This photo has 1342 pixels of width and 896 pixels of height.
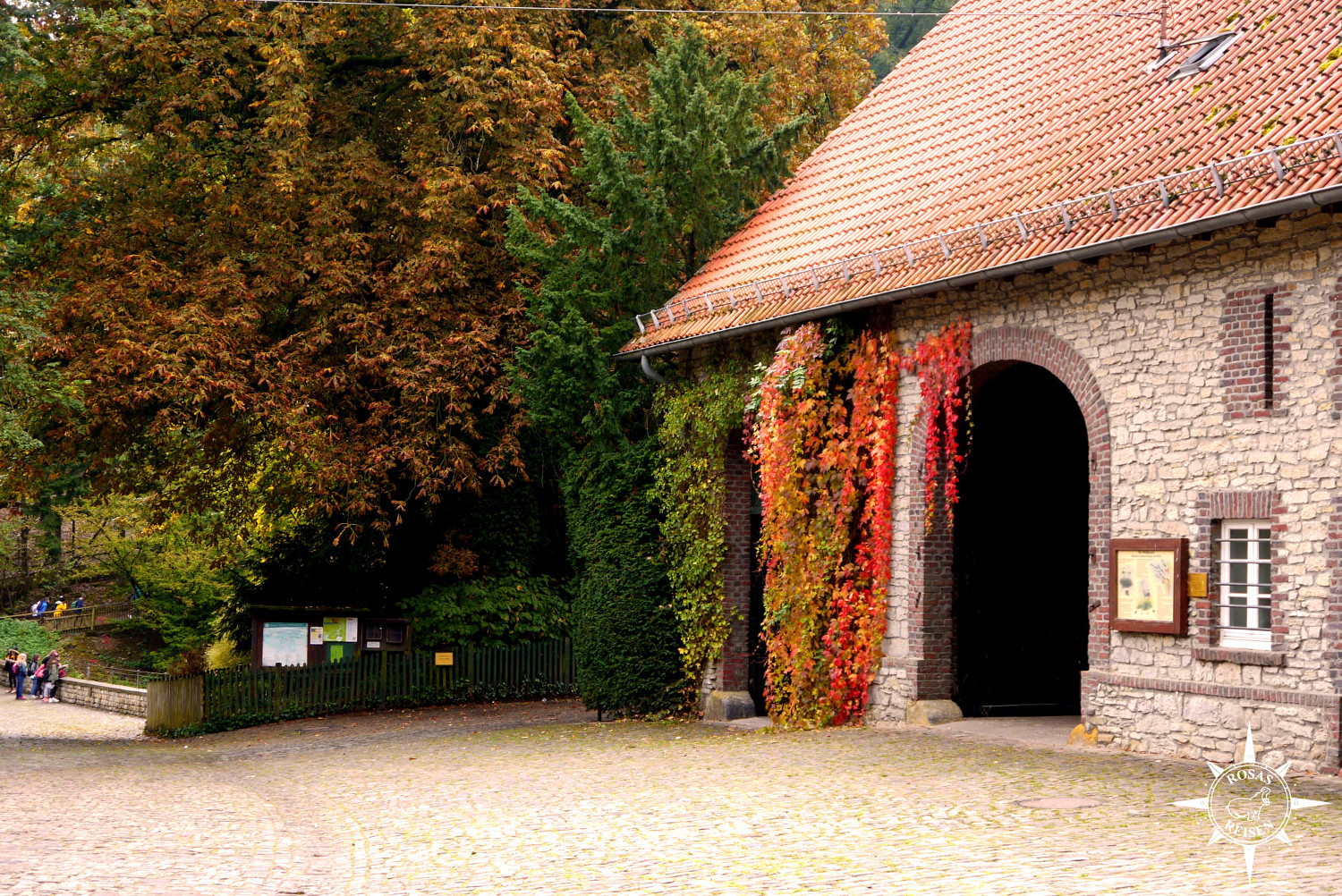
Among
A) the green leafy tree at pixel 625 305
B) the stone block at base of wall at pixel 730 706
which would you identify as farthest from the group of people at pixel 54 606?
the stone block at base of wall at pixel 730 706

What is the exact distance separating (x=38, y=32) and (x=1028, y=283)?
15.8 meters

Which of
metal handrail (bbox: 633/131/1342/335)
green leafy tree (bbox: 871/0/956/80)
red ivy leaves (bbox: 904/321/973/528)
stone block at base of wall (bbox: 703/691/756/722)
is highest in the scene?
green leafy tree (bbox: 871/0/956/80)

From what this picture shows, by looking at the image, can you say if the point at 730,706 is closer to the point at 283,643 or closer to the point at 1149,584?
the point at 1149,584

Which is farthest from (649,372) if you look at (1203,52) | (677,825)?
(677,825)

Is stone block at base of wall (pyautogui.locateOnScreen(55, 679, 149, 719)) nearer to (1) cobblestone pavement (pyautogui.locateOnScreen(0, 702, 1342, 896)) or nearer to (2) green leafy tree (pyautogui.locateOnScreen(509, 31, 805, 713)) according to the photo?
(2) green leafy tree (pyautogui.locateOnScreen(509, 31, 805, 713))

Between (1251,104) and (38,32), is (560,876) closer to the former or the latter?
(1251,104)

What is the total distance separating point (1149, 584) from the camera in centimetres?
1227

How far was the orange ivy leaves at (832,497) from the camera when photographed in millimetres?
15148

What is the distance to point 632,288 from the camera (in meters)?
20.0

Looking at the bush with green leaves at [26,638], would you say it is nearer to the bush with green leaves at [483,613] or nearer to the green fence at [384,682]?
the green fence at [384,682]

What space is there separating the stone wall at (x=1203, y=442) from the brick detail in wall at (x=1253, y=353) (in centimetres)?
2

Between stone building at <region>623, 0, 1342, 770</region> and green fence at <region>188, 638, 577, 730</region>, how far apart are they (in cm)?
653

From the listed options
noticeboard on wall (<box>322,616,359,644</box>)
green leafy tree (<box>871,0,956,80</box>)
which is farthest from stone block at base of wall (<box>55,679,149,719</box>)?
green leafy tree (<box>871,0,956,80</box>)

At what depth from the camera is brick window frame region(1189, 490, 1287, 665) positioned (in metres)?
11.2
